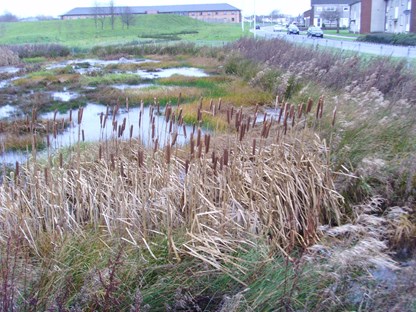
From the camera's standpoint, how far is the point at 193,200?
4.40 m

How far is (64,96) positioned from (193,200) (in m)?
12.4

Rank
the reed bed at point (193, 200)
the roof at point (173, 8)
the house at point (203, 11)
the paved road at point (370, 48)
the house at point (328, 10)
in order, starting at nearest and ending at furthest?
the reed bed at point (193, 200)
the paved road at point (370, 48)
the house at point (328, 10)
the roof at point (173, 8)
the house at point (203, 11)

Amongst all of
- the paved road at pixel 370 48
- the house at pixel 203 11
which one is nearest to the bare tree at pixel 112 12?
the house at pixel 203 11

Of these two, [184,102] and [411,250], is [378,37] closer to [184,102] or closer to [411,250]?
[184,102]

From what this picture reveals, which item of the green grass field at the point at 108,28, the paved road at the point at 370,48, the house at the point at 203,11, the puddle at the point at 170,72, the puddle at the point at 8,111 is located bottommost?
the puddle at the point at 8,111

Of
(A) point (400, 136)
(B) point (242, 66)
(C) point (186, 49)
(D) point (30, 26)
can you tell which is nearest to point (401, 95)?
(A) point (400, 136)

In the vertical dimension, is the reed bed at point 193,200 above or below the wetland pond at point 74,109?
above

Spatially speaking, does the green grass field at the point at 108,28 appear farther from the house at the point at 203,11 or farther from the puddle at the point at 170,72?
the puddle at the point at 170,72

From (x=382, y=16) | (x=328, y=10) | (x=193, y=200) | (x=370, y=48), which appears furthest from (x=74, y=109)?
(x=328, y=10)

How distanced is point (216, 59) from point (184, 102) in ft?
37.6

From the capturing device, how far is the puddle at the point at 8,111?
12.3 meters

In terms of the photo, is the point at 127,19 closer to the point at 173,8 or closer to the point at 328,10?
the point at 328,10

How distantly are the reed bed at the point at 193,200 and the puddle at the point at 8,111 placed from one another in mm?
7373

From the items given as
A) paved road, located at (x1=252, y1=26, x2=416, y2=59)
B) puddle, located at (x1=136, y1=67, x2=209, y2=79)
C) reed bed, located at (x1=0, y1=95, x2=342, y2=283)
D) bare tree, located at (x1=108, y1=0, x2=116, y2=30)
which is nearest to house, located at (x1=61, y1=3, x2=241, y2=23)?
bare tree, located at (x1=108, y1=0, x2=116, y2=30)
